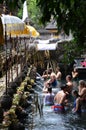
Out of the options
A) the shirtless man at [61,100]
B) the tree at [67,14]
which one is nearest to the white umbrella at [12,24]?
the shirtless man at [61,100]

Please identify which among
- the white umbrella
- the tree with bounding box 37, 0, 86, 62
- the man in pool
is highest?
the tree with bounding box 37, 0, 86, 62

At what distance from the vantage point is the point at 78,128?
13711 millimetres

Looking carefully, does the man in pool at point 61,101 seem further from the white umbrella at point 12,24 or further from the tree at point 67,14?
the tree at point 67,14

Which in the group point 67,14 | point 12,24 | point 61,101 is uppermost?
point 67,14

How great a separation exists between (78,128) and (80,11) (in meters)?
9.69

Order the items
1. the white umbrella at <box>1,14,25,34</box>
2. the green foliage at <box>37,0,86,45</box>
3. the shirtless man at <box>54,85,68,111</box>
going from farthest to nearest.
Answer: the shirtless man at <box>54,85,68,111</box> < the white umbrella at <box>1,14,25,34</box> < the green foliage at <box>37,0,86,45</box>

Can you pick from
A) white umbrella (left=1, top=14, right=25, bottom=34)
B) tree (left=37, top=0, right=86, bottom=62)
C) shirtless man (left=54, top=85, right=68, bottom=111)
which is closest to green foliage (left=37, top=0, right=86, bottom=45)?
tree (left=37, top=0, right=86, bottom=62)

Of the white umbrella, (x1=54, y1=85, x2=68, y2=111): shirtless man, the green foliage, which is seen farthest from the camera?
(x1=54, y1=85, x2=68, y2=111): shirtless man

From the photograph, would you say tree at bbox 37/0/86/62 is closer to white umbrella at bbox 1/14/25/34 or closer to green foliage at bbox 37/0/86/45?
green foliage at bbox 37/0/86/45

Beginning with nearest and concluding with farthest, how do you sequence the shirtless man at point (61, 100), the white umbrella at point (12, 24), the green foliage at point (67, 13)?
the green foliage at point (67, 13) → the white umbrella at point (12, 24) → the shirtless man at point (61, 100)

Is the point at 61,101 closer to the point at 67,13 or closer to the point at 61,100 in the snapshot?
the point at 61,100

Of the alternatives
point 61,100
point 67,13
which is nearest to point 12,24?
point 61,100

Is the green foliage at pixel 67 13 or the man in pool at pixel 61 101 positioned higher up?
the green foliage at pixel 67 13

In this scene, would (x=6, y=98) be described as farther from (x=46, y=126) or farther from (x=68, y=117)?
(x=68, y=117)
